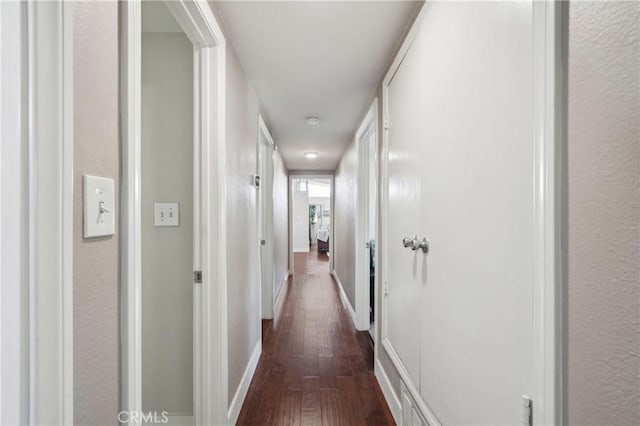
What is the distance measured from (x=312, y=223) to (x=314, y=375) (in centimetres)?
1096

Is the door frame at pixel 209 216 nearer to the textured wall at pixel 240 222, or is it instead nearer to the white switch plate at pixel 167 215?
the textured wall at pixel 240 222

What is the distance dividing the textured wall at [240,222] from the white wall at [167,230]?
0.22 metres

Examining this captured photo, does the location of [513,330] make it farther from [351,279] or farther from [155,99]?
[351,279]

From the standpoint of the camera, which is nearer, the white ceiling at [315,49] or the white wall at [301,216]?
the white ceiling at [315,49]

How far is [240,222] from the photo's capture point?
2023 millimetres

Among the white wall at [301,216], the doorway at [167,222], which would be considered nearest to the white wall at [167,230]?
the doorway at [167,222]

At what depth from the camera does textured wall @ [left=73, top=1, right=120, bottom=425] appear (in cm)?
56

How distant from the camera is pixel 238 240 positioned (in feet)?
6.44

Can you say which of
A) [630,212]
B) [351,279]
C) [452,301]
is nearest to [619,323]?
[630,212]

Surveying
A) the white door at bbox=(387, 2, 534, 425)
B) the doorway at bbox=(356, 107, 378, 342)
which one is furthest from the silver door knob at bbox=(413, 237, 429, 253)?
the doorway at bbox=(356, 107, 378, 342)

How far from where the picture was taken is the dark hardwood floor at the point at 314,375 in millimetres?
1858

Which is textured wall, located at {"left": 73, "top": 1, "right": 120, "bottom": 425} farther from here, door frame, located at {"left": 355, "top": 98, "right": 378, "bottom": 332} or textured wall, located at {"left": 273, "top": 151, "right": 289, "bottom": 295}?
textured wall, located at {"left": 273, "top": 151, "right": 289, "bottom": 295}

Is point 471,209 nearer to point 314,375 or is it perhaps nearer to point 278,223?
point 314,375

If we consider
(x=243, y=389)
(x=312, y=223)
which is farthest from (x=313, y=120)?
(x=312, y=223)
